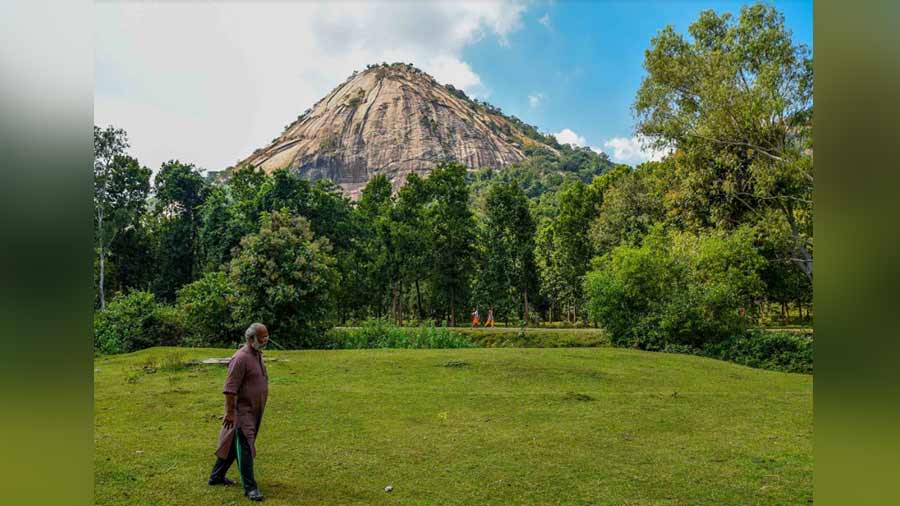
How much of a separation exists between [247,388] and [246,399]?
0.11 meters

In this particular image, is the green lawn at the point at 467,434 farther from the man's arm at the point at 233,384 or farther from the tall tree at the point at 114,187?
the tall tree at the point at 114,187

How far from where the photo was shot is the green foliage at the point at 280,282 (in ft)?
58.3

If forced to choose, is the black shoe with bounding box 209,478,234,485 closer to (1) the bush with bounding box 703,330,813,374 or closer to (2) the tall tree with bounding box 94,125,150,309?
(1) the bush with bounding box 703,330,813,374

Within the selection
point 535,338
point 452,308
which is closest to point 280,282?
point 535,338

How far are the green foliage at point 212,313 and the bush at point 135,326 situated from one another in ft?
3.17

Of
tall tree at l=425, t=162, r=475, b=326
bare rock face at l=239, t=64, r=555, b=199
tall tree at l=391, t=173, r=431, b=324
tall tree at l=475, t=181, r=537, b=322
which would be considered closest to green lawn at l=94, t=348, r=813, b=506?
tall tree at l=391, t=173, r=431, b=324

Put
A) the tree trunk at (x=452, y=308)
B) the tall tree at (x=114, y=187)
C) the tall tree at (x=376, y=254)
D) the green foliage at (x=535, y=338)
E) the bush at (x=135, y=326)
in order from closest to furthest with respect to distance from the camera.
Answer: the bush at (x=135, y=326)
the green foliage at (x=535, y=338)
the tall tree at (x=114, y=187)
the tall tree at (x=376, y=254)
the tree trunk at (x=452, y=308)

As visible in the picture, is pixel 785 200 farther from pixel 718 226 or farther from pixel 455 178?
pixel 455 178

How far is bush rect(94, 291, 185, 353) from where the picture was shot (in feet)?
59.6

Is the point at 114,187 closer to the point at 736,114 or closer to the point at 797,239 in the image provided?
the point at 736,114

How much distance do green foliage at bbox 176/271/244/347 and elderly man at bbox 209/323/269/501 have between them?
13306mm

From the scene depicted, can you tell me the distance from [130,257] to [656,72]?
2658cm

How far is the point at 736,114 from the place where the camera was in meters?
16.2

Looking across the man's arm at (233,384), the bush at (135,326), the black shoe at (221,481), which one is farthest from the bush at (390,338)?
the man's arm at (233,384)
